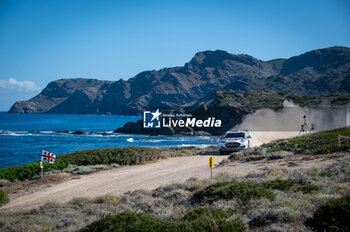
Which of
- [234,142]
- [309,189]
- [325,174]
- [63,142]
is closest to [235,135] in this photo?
[234,142]

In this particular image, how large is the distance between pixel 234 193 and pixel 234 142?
46.5ft

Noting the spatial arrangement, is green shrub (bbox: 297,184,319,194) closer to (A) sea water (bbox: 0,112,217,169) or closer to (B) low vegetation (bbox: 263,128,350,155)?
(B) low vegetation (bbox: 263,128,350,155)

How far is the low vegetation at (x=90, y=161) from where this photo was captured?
681 inches

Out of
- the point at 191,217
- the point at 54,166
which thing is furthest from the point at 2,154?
the point at 191,217

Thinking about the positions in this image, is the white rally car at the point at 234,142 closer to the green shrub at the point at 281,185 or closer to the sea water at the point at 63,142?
the green shrub at the point at 281,185

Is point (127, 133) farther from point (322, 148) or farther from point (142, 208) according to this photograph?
point (142, 208)

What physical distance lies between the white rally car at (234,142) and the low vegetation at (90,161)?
5139 millimetres

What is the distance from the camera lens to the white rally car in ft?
71.4

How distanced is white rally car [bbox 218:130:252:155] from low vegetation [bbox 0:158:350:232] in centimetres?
1066

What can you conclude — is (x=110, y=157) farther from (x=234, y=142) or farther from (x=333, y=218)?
(x=333, y=218)

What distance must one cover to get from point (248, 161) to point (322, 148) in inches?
165

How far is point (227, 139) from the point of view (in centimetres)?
2230

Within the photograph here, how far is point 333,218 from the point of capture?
16.1 feet

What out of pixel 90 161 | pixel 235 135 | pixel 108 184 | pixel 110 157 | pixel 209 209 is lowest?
pixel 108 184
